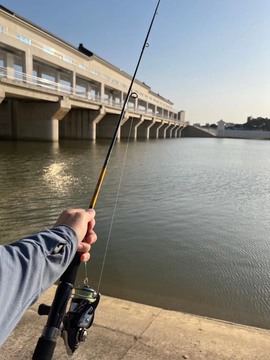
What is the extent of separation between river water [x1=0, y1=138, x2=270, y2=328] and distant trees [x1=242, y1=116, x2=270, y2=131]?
12975 centimetres

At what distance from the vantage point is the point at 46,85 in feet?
94.3

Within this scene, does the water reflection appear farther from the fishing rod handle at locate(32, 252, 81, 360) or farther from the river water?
the fishing rod handle at locate(32, 252, 81, 360)

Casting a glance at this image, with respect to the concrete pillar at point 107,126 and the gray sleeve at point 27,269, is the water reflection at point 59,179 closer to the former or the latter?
the gray sleeve at point 27,269

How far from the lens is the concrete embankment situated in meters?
2.26

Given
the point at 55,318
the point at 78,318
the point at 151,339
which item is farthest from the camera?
the point at 151,339

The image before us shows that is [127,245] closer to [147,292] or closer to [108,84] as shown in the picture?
[147,292]

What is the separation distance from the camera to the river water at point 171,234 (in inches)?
169

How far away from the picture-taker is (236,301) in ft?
13.8

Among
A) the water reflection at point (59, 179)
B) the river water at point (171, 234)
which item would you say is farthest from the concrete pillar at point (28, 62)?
the river water at point (171, 234)

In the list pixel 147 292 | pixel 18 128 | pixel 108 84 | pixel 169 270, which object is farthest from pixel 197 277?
pixel 108 84

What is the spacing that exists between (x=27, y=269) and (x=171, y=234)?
5707mm

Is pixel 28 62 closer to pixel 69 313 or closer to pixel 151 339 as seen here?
pixel 151 339

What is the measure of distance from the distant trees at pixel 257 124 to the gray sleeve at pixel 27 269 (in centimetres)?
13995

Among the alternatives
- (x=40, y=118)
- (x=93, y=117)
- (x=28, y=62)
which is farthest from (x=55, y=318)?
(x=93, y=117)
